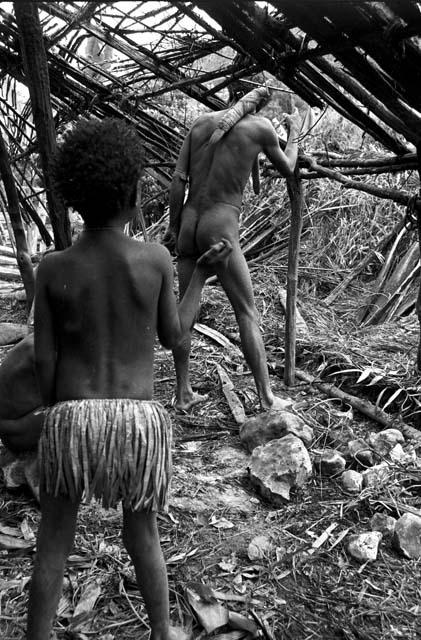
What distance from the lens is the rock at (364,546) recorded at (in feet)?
7.86

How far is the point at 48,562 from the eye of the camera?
1.69m

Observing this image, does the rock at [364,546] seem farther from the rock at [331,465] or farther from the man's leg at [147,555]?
the man's leg at [147,555]

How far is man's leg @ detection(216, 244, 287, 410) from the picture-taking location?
3611 millimetres

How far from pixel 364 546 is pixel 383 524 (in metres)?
0.20

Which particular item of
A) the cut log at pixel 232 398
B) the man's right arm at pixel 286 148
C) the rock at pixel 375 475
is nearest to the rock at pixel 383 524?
the rock at pixel 375 475

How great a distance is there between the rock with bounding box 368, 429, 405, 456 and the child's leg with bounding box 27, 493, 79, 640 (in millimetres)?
1879

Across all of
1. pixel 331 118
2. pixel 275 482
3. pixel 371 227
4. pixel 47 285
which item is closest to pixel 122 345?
pixel 47 285

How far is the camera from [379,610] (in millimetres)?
2125

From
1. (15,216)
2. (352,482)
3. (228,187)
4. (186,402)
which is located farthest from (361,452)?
(15,216)

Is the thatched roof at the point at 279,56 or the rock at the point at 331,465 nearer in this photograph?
the thatched roof at the point at 279,56

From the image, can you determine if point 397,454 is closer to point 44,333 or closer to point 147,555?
point 147,555

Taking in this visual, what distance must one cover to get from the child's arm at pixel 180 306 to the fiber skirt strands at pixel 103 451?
9.2 inches

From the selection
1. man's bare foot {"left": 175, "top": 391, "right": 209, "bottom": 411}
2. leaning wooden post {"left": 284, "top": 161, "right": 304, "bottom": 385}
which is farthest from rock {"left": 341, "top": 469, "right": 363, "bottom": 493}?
leaning wooden post {"left": 284, "top": 161, "right": 304, "bottom": 385}

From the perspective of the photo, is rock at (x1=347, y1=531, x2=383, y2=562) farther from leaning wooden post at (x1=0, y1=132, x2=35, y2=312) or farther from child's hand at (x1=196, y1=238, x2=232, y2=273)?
leaning wooden post at (x1=0, y1=132, x2=35, y2=312)
